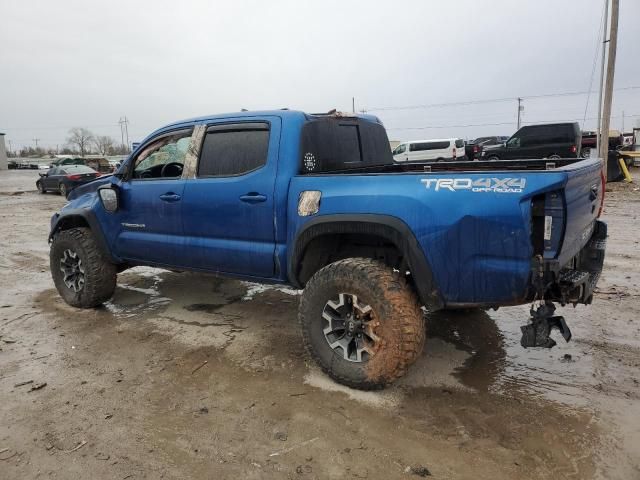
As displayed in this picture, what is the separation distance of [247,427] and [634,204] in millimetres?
12756

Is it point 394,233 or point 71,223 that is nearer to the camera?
point 394,233

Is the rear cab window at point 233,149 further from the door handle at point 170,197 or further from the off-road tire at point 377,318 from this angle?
the off-road tire at point 377,318

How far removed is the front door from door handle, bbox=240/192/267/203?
786mm

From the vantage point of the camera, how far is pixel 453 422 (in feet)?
9.96

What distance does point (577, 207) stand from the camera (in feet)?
9.78

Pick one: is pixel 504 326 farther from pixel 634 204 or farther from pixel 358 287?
pixel 634 204

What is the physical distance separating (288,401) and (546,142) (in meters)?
19.1

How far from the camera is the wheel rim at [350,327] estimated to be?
332 centimetres

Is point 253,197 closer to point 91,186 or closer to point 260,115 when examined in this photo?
point 260,115

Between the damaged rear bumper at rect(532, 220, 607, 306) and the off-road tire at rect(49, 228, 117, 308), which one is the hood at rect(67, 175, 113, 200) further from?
the damaged rear bumper at rect(532, 220, 607, 306)

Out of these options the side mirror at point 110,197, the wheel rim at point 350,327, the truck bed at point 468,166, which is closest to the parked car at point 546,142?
the truck bed at point 468,166

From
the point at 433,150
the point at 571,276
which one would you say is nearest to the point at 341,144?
the point at 571,276

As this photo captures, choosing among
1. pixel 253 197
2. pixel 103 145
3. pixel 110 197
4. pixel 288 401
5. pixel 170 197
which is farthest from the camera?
pixel 103 145

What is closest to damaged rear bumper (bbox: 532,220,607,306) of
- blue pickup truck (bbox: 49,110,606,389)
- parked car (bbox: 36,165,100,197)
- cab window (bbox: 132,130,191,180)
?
blue pickup truck (bbox: 49,110,606,389)
